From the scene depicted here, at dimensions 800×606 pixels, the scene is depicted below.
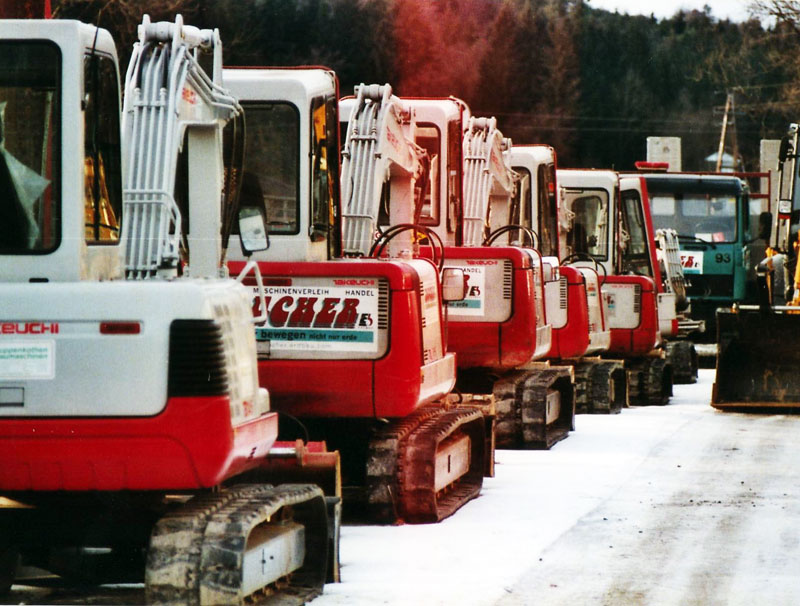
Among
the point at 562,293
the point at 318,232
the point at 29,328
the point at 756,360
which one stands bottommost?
the point at 756,360

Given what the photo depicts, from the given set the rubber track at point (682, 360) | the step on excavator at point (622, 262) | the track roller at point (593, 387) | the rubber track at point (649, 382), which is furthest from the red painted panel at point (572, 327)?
the rubber track at point (682, 360)

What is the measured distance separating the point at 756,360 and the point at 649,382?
2215 mm

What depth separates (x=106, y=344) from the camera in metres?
6.37

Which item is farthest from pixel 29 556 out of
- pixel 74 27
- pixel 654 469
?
pixel 654 469

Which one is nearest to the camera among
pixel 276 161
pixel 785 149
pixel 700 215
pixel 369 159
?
pixel 276 161

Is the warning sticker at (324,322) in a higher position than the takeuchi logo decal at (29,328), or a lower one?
lower

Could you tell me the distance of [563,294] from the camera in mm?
16891

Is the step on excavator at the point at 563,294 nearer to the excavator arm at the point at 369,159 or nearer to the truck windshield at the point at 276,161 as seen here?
the excavator arm at the point at 369,159

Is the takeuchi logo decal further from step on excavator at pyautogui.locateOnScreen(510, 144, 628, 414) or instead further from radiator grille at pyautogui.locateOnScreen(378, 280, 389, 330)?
step on excavator at pyautogui.locateOnScreen(510, 144, 628, 414)

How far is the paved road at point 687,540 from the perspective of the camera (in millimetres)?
8047

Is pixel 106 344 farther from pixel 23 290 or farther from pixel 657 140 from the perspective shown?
pixel 657 140

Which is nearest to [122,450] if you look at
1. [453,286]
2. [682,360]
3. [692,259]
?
[453,286]

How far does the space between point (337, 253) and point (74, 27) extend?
4.13 meters

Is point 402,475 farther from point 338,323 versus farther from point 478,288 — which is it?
point 478,288
